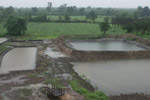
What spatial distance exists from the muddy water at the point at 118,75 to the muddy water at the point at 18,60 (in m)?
4.28

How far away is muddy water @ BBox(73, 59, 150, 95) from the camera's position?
12.0 meters

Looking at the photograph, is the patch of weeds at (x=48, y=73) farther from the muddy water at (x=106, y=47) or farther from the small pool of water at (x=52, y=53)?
the muddy water at (x=106, y=47)

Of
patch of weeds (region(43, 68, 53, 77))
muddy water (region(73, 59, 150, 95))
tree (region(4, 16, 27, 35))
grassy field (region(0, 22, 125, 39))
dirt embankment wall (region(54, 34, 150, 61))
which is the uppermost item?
tree (region(4, 16, 27, 35))

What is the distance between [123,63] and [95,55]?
2908 millimetres

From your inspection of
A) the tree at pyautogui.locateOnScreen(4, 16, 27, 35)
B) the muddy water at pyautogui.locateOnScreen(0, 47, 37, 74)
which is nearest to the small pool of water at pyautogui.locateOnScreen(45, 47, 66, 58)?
the muddy water at pyautogui.locateOnScreen(0, 47, 37, 74)

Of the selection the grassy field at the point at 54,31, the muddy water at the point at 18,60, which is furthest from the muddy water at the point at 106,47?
the grassy field at the point at 54,31

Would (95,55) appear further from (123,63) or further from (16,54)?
(16,54)

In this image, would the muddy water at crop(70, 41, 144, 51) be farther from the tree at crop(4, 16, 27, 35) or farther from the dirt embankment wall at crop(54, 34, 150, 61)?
the tree at crop(4, 16, 27, 35)

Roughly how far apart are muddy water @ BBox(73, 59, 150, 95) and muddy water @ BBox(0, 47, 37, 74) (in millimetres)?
4284

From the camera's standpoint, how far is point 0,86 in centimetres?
1124

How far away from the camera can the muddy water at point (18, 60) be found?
14898mm

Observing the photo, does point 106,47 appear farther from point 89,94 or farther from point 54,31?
point 54,31

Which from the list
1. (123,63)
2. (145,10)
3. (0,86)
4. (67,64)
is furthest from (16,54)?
(145,10)

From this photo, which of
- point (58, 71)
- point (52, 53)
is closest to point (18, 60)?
point (52, 53)
